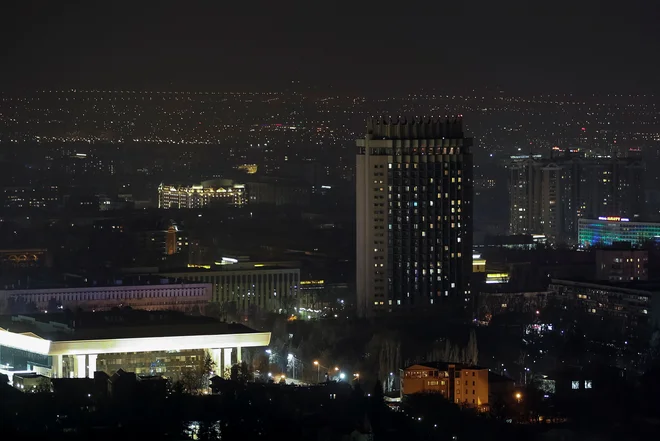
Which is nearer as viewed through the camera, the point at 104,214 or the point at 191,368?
the point at 191,368

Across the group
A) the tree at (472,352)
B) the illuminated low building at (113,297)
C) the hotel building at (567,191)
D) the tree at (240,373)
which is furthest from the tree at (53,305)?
the hotel building at (567,191)

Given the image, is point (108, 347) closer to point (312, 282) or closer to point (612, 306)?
point (312, 282)

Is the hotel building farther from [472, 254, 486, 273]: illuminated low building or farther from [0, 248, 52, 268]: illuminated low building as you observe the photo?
[0, 248, 52, 268]: illuminated low building

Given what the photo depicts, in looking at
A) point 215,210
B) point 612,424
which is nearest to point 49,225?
point 215,210

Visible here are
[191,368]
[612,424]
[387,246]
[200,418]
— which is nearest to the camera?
[200,418]

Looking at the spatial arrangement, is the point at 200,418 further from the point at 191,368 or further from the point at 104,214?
the point at 104,214

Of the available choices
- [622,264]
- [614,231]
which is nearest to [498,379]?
[622,264]
